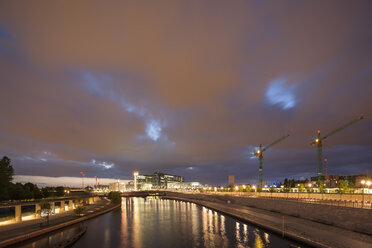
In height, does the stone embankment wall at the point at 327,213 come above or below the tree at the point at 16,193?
above

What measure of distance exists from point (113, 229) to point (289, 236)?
35849 millimetres

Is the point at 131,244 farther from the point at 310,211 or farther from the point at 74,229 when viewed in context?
the point at 310,211

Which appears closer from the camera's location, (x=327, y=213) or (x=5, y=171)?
(x=327, y=213)

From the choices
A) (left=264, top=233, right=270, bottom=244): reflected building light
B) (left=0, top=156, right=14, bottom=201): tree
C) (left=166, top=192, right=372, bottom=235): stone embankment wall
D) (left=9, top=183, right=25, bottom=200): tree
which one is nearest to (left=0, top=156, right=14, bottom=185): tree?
(left=0, top=156, right=14, bottom=201): tree

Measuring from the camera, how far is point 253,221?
49844mm

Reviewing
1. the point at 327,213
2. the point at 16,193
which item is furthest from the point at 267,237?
the point at 16,193

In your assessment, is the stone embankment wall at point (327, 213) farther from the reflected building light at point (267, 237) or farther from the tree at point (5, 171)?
the tree at point (5, 171)

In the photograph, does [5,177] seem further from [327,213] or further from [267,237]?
[327,213]

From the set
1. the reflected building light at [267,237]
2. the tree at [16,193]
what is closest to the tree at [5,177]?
the tree at [16,193]

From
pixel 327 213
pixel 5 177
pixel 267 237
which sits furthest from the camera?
pixel 5 177

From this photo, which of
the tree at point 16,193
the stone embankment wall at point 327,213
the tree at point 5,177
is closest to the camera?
the stone embankment wall at point 327,213

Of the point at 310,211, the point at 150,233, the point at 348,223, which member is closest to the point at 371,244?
the point at 348,223

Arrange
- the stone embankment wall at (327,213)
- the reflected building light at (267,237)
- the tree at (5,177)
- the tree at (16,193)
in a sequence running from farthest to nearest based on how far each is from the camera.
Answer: the tree at (16,193) < the tree at (5,177) < the reflected building light at (267,237) < the stone embankment wall at (327,213)

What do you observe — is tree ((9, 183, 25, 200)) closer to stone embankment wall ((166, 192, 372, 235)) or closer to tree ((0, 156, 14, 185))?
tree ((0, 156, 14, 185))
